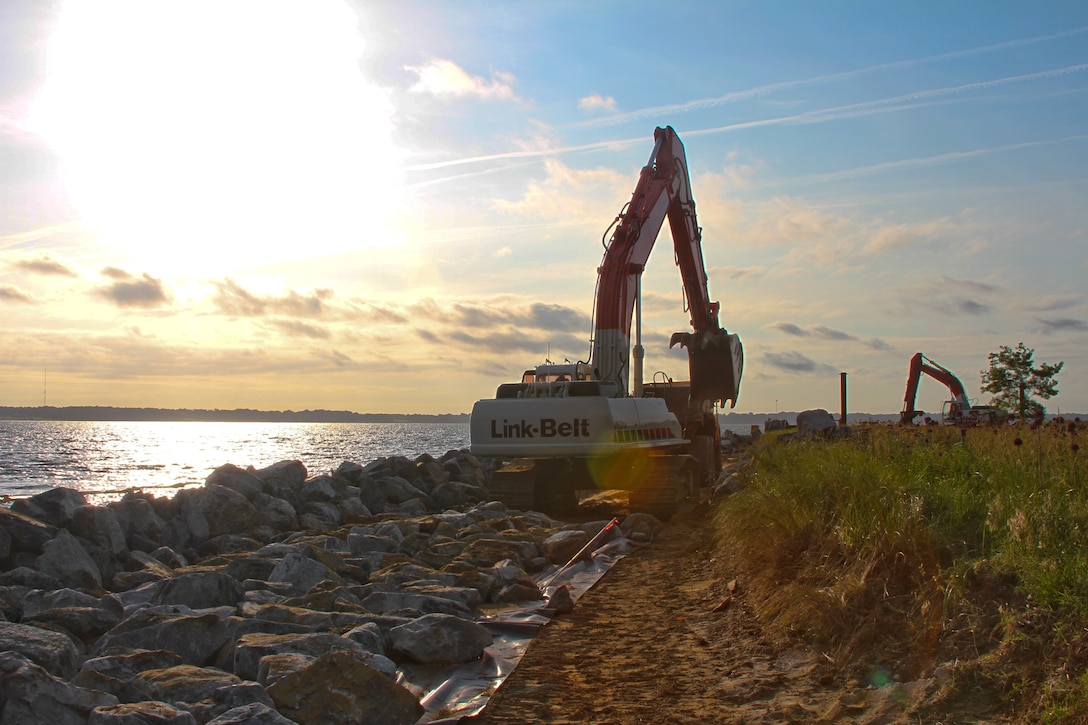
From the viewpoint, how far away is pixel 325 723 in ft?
18.1

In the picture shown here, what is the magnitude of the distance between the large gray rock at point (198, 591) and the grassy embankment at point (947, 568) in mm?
4832

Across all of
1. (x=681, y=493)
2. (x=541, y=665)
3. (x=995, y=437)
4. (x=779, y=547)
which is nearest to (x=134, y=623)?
(x=541, y=665)

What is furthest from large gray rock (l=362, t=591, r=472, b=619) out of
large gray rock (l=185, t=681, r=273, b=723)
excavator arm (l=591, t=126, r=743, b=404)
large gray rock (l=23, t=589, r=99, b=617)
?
excavator arm (l=591, t=126, r=743, b=404)

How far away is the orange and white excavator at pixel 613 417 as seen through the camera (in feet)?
51.8

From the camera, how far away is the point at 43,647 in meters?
6.00

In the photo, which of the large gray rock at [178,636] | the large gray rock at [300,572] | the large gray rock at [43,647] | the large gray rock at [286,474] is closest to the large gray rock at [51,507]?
the large gray rock at [300,572]

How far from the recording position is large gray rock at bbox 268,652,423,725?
18.2ft

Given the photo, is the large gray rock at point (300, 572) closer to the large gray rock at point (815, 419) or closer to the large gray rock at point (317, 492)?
the large gray rock at point (317, 492)

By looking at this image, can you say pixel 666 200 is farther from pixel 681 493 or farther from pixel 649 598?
pixel 649 598

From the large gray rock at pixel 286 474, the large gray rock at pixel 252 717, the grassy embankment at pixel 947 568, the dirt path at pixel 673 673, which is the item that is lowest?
the dirt path at pixel 673 673

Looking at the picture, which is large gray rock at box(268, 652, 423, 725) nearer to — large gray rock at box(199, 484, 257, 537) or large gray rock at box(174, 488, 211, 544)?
large gray rock at box(174, 488, 211, 544)

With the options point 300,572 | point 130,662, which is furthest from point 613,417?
point 130,662

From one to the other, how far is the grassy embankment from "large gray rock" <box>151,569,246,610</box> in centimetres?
483

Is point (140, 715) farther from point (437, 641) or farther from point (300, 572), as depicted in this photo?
point (300, 572)
